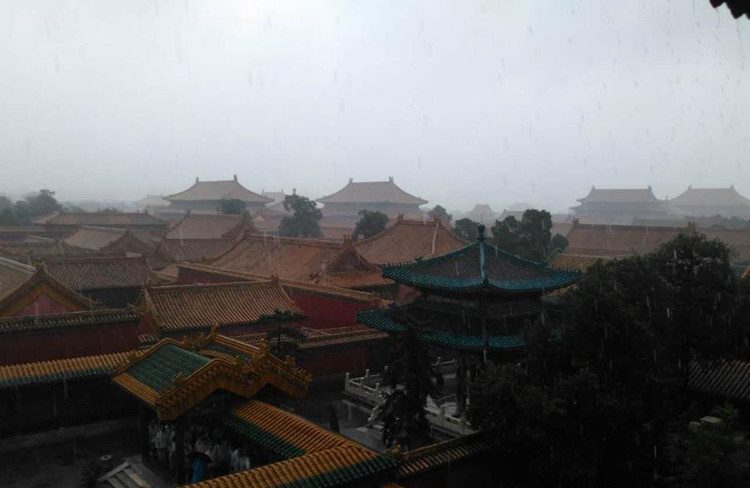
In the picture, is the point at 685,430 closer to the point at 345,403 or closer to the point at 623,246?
the point at 345,403

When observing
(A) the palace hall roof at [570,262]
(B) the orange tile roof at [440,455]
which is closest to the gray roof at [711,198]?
(A) the palace hall roof at [570,262]

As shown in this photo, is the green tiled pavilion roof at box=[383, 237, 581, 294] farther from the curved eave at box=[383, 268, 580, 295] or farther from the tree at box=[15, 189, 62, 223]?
the tree at box=[15, 189, 62, 223]

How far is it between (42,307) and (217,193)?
6272 centimetres

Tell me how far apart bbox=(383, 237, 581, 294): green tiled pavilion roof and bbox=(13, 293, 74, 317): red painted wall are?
1201 cm

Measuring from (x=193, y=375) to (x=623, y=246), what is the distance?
42.3 meters

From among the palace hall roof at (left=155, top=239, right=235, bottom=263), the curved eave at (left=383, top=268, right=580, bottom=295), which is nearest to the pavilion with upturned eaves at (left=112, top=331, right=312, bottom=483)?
the curved eave at (left=383, top=268, right=580, bottom=295)

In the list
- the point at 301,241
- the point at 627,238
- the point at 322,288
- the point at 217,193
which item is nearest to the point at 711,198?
the point at 627,238

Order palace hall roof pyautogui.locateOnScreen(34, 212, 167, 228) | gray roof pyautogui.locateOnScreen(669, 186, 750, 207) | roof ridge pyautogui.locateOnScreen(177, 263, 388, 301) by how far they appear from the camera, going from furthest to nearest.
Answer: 1. gray roof pyautogui.locateOnScreen(669, 186, 750, 207)
2. palace hall roof pyautogui.locateOnScreen(34, 212, 167, 228)
3. roof ridge pyautogui.locateOnScreen(177, 263, 388, 301)

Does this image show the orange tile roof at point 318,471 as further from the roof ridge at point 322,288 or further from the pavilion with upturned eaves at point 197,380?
the roof ridge at point 322,288

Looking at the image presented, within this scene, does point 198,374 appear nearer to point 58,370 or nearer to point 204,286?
point 58,370

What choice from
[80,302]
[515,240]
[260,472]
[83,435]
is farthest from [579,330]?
[515,240]

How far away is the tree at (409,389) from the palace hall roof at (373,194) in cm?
6963

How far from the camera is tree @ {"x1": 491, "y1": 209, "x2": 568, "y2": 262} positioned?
39.4 meters

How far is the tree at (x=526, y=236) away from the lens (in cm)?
3938
